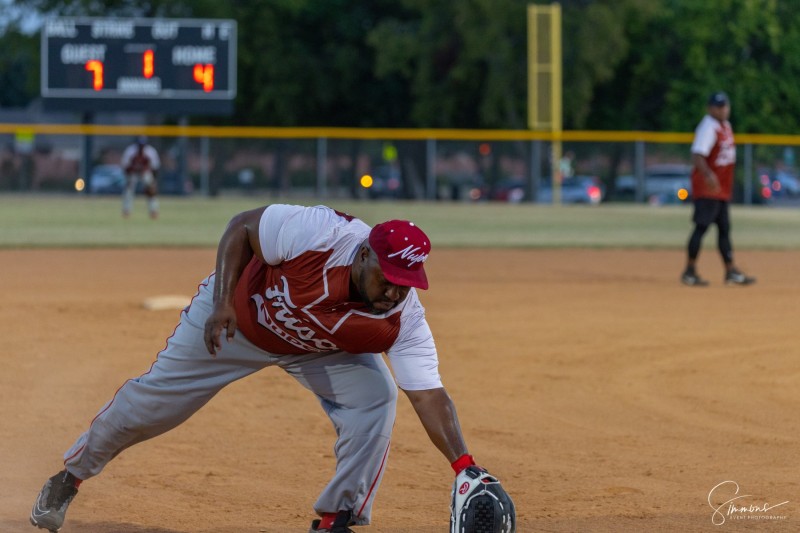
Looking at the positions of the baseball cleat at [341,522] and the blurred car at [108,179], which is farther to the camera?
the blurred car at [108,179]

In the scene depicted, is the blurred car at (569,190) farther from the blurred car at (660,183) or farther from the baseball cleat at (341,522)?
the baseball cleat at (341,522)

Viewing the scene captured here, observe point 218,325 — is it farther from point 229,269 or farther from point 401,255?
point 401,255

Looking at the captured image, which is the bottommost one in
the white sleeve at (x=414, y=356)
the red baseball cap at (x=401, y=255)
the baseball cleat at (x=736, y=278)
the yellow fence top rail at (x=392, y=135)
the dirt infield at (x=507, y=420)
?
the dirt infield at (x=507, y=420)

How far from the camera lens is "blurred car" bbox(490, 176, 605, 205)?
1326 inches

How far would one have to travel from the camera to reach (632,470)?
18.4ft

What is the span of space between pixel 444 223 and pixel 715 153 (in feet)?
40.2

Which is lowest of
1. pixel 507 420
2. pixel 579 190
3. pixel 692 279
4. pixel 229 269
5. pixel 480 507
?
pixel 507 420

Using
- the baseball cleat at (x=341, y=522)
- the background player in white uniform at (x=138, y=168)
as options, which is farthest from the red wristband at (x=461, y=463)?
the background player in white uniform at (x=138, y=168)

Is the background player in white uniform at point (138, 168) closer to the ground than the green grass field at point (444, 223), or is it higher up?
higher up

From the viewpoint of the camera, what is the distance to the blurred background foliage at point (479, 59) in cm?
4056

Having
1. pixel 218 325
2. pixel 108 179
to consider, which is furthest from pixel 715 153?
pixel 108 179

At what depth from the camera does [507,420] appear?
261 inches

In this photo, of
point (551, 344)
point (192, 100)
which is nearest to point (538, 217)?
point (192, 100)

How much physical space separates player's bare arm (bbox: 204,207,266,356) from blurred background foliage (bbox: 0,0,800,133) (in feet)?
119
